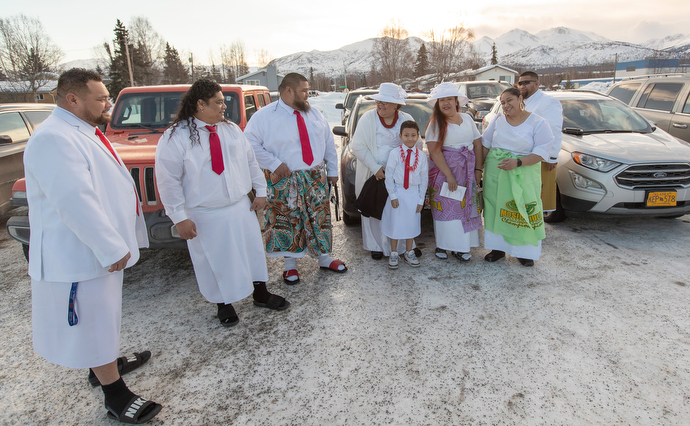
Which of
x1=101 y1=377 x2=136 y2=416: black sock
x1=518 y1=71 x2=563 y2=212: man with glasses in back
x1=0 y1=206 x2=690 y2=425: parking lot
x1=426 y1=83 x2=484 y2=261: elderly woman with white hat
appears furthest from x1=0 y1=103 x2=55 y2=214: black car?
x1=518 y1=71 x2=563 y2=212: man with glasses in back

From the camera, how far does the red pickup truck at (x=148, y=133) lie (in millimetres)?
3451

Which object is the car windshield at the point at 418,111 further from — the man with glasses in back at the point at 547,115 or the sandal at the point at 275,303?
the sandal at the point at 275,303

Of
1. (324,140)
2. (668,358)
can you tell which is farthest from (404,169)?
(668,358)

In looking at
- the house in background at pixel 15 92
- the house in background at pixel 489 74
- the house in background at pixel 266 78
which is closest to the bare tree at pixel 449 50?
the house in background at pixel 489 74

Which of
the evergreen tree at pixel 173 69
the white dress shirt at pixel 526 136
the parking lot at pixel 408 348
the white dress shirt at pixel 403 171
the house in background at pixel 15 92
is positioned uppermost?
the evergreen tree at pixel 173 69

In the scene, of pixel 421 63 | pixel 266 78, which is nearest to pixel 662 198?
pixel 266 78

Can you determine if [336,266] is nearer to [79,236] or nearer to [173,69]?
[79,236]

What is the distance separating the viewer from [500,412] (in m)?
2.19

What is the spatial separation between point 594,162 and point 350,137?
3.08 m

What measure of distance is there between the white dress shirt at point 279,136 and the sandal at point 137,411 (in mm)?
2033

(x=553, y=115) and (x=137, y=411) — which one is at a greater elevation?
(x=553, y=115)

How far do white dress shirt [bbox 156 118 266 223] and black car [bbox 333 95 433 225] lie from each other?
180 centimetres

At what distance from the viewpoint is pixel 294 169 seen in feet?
11.9

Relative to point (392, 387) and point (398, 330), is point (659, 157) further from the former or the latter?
point (392, 387)
